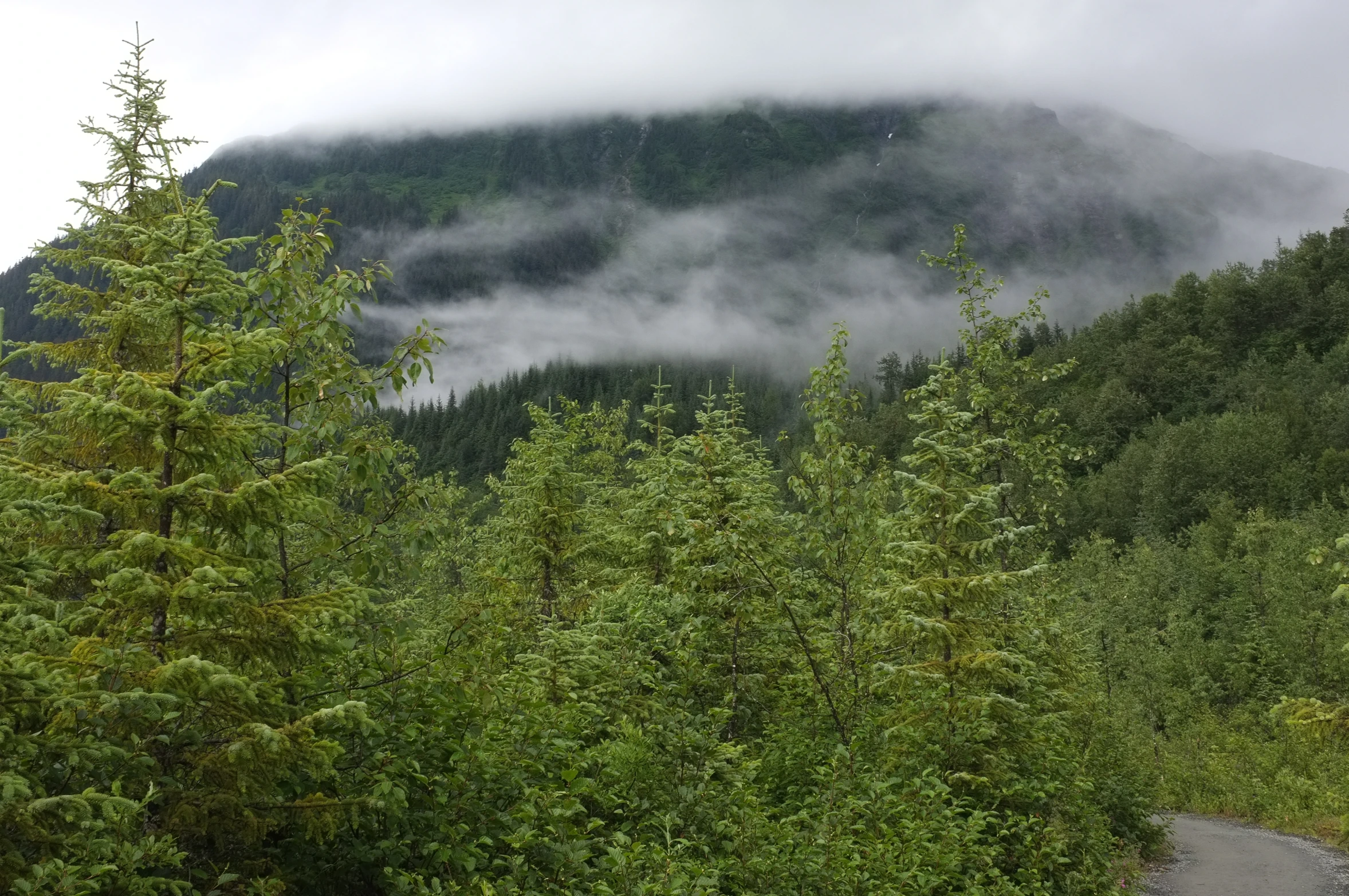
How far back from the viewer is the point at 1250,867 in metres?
15.1

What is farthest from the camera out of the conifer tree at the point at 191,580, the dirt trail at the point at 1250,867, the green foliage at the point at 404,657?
the dirt trail at the point at 1250,867

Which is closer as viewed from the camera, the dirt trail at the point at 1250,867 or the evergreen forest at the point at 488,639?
the evergreen forest at the point at 488,639

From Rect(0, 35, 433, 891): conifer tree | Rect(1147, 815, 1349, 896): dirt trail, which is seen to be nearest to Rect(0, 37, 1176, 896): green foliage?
Rect(0, 35, 433, 891): conifer tree

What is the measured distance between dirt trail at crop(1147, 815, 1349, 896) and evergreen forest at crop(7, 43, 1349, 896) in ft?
2.57

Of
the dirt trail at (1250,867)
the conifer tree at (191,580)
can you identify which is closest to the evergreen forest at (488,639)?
the conifer tree at (191,580)

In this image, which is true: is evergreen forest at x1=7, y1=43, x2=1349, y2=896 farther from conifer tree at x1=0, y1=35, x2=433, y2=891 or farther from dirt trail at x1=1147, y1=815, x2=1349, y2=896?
dirt trail at x1=1147, y1=815, x2=1349, y2=896

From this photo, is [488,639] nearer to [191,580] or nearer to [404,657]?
[404,657]

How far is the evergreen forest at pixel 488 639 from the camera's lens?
4934 millimetres

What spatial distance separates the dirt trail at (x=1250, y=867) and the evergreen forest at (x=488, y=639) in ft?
2.57

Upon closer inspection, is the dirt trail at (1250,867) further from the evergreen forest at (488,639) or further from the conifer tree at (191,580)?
the conifer tree at (191,580)

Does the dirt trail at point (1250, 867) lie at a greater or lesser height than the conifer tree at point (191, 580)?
lesser

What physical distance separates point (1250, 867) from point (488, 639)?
15020mm

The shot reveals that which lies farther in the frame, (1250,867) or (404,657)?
(1250,867)

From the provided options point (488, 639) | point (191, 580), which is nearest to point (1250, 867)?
point (488, 639)
